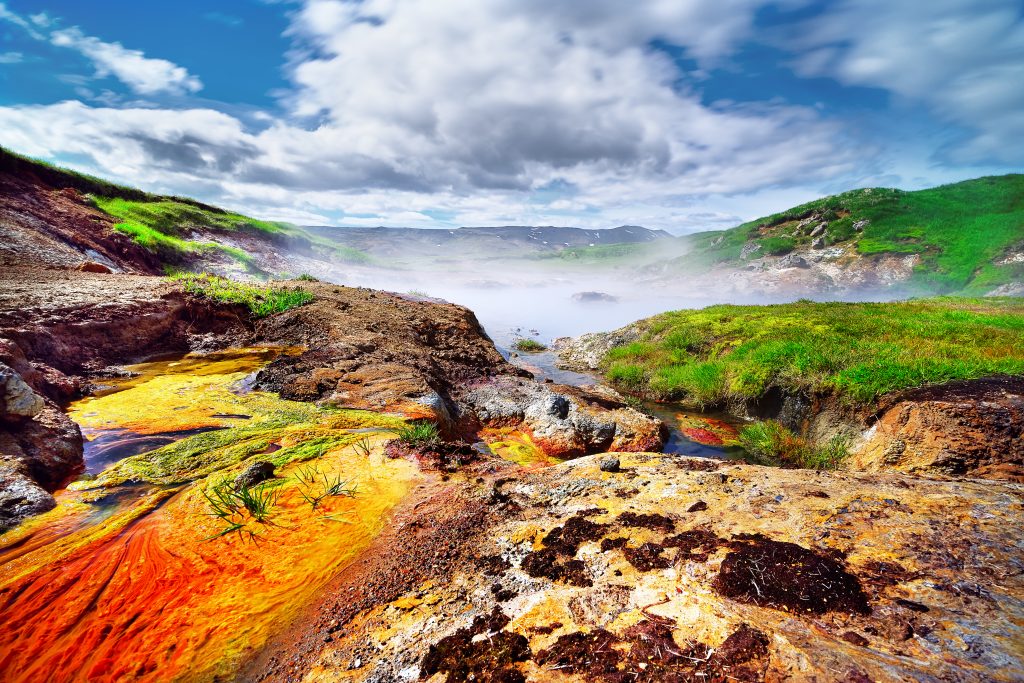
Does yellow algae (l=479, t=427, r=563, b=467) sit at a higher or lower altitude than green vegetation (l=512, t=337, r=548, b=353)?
lower

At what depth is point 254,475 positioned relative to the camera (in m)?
5.01

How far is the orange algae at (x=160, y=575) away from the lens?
112 inches

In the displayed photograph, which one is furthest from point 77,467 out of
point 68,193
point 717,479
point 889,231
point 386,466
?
point 889,231

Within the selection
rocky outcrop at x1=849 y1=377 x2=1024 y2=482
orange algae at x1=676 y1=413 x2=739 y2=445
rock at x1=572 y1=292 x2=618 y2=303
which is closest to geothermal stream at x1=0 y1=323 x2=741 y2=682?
orange algae at x1=676 y1=413 x2=739 y2=445

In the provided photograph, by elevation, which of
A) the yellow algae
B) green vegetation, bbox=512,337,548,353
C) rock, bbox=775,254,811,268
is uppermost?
rock, bbox=775,254,811,268

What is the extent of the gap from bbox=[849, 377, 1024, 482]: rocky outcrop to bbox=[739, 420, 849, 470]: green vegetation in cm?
51

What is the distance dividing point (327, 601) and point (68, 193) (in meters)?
32.4

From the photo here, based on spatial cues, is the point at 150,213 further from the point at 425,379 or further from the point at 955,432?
the point at 955,432

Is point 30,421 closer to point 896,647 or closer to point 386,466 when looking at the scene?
point 386,466

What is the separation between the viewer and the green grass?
Answer: 10.1 meters

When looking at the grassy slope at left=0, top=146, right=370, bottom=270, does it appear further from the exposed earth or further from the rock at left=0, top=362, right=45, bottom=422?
the rock at left=0, top=362, right=45, bottom=422

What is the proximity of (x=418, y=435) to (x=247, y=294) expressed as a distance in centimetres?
1080

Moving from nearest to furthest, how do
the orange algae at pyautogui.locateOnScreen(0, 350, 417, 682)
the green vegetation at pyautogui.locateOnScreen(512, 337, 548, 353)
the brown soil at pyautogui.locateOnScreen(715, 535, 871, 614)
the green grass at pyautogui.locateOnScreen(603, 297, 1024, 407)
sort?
the brown soil at pyautogui.locateOnScreen(715, 535, 871, 614) → the orange algae at pyautogui.locateOnScreen(0, 350, 417, 682) → the green grass at pyautogui.locateOnScreen(603, 297, 1024, 407) → the green vegetation at pyautogui.locateOnScreen(512, 337, 548, 353)

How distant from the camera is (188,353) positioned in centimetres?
1127
